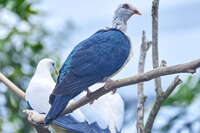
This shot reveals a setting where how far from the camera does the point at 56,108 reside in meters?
1.88

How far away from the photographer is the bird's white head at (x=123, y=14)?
7.47 ft

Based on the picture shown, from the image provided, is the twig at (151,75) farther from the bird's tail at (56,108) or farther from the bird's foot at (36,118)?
the bird's foot at (36,118)

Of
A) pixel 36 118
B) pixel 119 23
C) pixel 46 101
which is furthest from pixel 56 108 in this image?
pixel 46 101

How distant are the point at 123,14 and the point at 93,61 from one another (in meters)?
0.27

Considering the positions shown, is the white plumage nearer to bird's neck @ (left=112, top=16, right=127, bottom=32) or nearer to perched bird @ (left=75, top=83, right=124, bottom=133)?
perched bird @ (left=75, top=83, right=124, bottom=133)

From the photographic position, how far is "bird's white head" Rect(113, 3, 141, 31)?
89.6 inches

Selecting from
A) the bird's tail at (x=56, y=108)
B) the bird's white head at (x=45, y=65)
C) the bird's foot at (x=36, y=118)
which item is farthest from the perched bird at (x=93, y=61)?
the bird's white head at (x=45, y=65)

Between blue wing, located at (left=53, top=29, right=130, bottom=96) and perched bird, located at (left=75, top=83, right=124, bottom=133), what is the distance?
396 mm

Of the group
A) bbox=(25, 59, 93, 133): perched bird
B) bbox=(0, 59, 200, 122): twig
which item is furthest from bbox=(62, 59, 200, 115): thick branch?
bbox=(25, 59, 93, 133): perched bird

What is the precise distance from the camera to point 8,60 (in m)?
3.81

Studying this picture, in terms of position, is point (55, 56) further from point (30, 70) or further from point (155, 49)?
point (155, 49)

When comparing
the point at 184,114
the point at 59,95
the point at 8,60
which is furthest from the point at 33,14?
the point at 59,95

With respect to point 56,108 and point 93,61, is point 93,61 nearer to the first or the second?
point 93,61

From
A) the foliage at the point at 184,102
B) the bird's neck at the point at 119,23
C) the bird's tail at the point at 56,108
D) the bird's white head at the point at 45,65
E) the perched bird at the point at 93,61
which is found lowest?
the foliage at the point at 184,102
